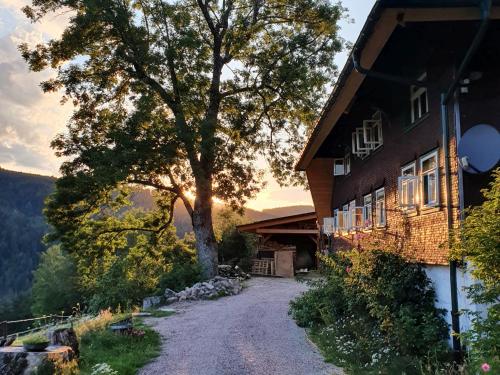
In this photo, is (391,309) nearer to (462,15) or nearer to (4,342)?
(462,15)

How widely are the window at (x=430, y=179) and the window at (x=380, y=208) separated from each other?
2.90 meters

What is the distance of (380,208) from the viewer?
1362 cm

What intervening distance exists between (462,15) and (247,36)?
61.3 ft

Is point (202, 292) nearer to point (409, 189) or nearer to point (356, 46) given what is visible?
point (409, 189)

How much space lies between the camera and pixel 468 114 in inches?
349

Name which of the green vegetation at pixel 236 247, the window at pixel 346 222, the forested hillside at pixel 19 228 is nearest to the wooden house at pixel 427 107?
the window at pixel 346 222

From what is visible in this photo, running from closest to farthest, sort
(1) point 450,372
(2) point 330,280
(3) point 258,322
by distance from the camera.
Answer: (1) point 450,372 < (2) point 330,280 < (3) point 258,322

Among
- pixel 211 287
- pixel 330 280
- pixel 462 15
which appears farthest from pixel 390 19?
pixel 211 287

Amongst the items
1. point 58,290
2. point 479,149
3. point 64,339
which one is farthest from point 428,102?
point 58,290

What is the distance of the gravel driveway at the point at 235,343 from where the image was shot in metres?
A: 8.85

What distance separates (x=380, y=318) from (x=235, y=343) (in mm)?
3491

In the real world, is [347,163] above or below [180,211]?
below

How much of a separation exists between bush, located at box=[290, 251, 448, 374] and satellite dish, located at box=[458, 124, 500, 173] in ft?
9.02

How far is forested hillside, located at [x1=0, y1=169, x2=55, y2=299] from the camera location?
364 ft
